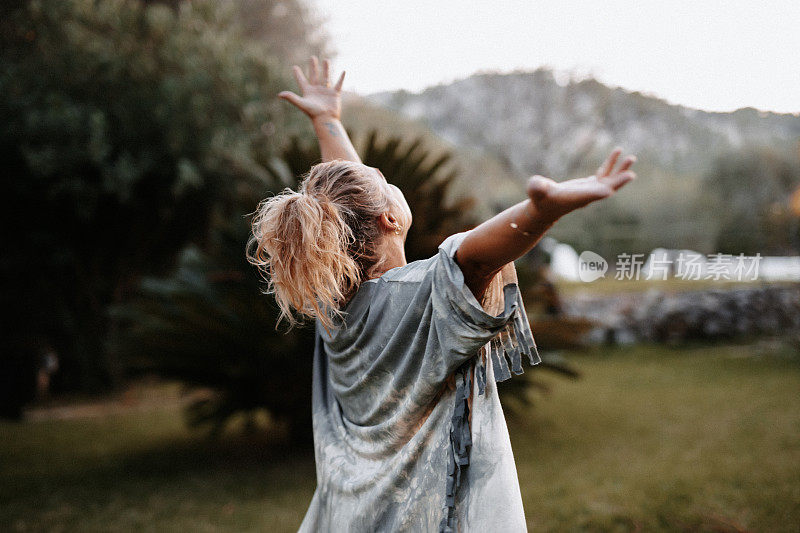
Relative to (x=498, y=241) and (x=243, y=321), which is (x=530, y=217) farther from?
(x=243, y=321)

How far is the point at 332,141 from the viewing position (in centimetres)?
196

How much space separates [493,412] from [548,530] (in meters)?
2.17

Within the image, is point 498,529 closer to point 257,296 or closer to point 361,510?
point 361,510

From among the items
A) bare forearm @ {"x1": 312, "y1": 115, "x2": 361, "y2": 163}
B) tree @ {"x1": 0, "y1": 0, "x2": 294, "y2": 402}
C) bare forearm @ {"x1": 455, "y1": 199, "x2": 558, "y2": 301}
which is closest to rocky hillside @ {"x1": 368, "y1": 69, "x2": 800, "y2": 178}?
tree @ {"x1": 0, "y1": 0, "x2": 294, "y2": 402}

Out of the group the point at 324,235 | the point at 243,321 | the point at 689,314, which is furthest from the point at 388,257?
the point at 689,314

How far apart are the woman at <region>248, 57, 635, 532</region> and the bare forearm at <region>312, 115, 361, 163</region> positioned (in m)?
0.39

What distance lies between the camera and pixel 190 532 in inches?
133

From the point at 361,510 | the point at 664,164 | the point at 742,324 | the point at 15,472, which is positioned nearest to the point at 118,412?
the point at 15,472

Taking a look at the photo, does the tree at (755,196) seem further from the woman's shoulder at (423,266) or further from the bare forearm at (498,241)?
the bare forearm at (498,241)

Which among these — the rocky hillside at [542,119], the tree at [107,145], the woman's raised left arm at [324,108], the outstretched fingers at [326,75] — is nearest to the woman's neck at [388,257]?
the woman's raised left arm at [324,108]

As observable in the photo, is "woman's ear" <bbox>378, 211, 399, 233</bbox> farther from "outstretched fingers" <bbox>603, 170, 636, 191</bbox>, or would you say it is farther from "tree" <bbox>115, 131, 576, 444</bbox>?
"tree" <bbox>115, 131, 576, 444</bbox>

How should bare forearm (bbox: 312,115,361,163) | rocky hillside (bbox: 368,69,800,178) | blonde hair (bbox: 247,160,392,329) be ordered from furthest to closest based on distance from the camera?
1. rocky hillside (bbox: 368,69,800,178)
2. bare forearm (bbox: 312,115,361,163)
3. blonde hair (bbox: 247,160,392,329)

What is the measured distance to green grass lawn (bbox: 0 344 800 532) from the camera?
3.34 m

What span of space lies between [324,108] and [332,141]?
0.15 m
